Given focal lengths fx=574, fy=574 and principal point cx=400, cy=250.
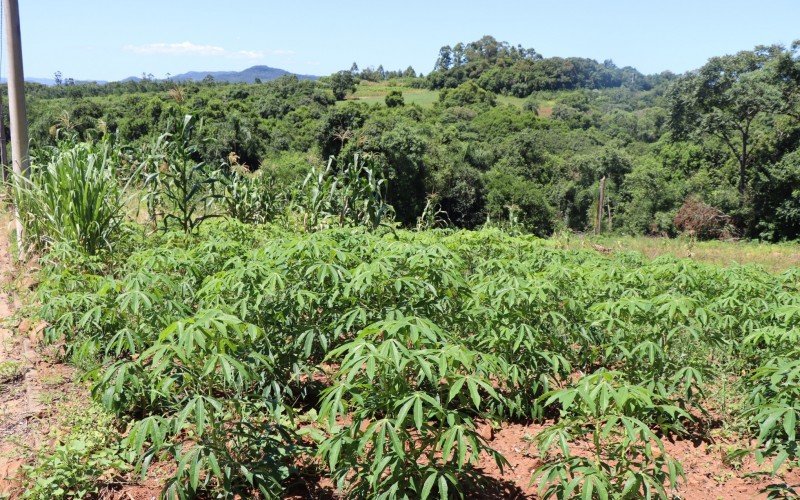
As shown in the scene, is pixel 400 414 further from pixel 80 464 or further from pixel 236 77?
pixel 236 77

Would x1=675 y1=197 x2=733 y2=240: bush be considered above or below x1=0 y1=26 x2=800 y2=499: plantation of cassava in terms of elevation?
below

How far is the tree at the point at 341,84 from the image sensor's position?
53131 millimetres

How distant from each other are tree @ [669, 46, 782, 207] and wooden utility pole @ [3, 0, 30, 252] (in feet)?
80.6

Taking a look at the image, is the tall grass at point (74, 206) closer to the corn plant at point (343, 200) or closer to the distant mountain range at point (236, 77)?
the corn plant at point (343, 200)

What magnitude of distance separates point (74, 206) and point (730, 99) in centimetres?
2532

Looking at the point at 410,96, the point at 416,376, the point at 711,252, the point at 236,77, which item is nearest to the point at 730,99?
the point at 711,252

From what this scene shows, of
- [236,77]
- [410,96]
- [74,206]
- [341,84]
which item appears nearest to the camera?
[74,206]

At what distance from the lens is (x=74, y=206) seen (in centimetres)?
459

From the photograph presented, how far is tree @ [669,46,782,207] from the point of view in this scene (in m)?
22.8

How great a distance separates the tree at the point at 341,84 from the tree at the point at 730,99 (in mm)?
33603

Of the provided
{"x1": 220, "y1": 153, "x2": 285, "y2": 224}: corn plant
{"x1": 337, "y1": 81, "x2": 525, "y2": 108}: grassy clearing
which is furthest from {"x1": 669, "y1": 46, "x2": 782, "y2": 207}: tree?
{"x1": 337, "y1": 81, "x2": 525, "y2": 108}: grassy clearing

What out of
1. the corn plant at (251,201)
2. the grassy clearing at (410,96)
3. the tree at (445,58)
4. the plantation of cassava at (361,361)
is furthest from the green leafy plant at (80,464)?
the tree at (445,58)

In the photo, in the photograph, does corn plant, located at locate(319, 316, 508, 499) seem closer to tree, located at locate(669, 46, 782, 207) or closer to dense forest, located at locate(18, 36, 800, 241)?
dense forest, located at locate(18, 36, 800, 241)

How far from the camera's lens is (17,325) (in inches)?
158
